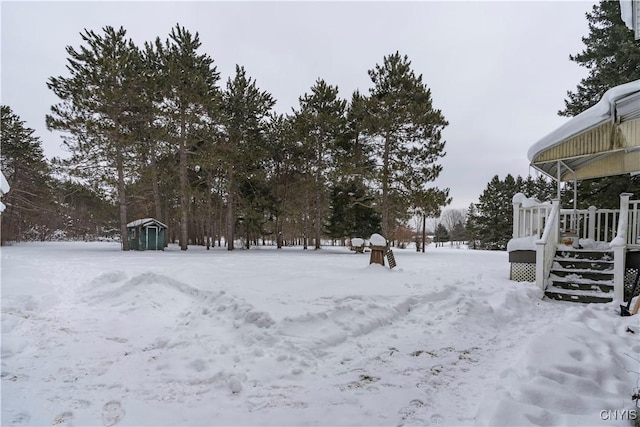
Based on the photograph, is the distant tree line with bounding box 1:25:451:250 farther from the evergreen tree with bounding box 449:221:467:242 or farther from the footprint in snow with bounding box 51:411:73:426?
the evergreen tree with bounding box 449:221:467:242

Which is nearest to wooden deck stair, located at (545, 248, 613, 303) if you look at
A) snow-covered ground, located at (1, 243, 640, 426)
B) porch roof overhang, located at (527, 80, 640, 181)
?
snow-covered ground, located at (1, 243, 640, 426)

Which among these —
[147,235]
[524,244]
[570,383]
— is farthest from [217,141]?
[570,383]

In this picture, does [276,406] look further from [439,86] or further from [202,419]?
[439,86]

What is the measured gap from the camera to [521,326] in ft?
14.5

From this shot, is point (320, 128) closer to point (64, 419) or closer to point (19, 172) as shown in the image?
point (64, 419)

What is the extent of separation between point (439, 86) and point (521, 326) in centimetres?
1908

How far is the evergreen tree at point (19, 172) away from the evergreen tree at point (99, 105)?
18.8 ft

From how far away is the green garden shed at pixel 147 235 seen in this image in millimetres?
17469

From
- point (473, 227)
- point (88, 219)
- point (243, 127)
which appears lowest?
point (88, 219)

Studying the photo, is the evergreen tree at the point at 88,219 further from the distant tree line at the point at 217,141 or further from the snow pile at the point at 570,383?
the snow pile at the point at 570,383

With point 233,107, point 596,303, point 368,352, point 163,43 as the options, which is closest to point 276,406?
point 368,352

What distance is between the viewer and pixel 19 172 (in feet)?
66.6

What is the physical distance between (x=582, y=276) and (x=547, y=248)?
820mm

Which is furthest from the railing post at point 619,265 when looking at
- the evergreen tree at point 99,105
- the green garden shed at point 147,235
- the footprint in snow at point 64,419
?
the green garden shed at point 147,235
